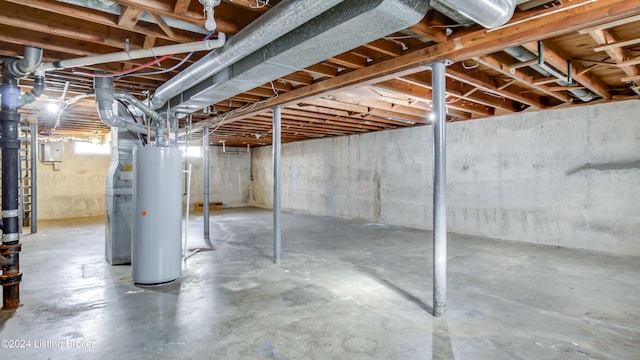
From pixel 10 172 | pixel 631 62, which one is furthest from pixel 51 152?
pixel 631 62

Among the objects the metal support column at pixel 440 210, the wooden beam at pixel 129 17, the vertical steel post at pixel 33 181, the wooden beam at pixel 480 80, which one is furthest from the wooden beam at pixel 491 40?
the vertical steel post at pixel 33 181

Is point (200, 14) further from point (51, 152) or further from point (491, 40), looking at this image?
point (51, 152)

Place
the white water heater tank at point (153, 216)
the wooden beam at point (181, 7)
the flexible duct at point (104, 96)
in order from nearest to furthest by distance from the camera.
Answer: the wooden beam at point (181, 7), the flexible duct at point (104, 96), the white water heater tank at point (153, 216)

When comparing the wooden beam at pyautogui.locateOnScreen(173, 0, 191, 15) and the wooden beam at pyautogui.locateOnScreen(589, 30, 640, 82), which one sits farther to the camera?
the wooden beam at pyautogui.locateOnScreen(589, 30, 640, 82)

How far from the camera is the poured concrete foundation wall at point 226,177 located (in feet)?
35.8

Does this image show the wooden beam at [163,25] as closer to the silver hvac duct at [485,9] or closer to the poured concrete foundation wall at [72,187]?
the silver hvac duct at [485,9]

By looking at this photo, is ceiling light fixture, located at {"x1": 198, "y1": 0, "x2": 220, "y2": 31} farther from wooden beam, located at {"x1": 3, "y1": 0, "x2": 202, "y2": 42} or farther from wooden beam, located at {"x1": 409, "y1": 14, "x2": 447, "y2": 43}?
wooden beam, located at {"x1": 409, "y1": 14, "x2": 447, "y2": 43}

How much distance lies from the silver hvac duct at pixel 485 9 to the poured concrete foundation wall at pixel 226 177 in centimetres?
1015

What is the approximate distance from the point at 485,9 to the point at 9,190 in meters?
3.89

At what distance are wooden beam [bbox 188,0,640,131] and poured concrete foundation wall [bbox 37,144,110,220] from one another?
27.7 ft

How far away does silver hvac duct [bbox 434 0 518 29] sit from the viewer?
1.64m

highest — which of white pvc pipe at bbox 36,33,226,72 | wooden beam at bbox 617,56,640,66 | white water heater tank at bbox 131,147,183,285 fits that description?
wooden beam at bbox 617,56,640,66

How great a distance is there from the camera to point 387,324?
254 centimetres

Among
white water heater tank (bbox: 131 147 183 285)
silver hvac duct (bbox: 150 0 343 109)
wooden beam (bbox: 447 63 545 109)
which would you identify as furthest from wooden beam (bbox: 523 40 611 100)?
white water heater tank (bbox: 131 147 183 285)
